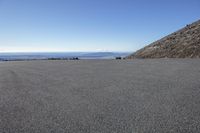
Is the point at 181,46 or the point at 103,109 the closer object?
the point at 103,109

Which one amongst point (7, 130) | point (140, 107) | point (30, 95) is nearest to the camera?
point (7, 130)

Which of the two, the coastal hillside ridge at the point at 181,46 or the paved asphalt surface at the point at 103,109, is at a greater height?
the coastal hillside ridge at the point at 181,46

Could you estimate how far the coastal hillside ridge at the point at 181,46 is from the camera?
1962 cm

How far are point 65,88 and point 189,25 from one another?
953 inches

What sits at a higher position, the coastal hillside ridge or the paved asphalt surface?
the coastal hillside ridge

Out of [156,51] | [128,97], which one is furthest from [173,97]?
[156,51]

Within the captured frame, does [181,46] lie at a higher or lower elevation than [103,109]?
higher

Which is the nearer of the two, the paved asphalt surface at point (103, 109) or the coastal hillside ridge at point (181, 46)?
the paved asphalt surface at point (103, 109)

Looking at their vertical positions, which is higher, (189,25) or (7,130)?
(189,25)

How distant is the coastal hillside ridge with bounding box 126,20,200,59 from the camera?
19625mm

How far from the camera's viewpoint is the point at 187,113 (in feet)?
13.7

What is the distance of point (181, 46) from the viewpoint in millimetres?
21906

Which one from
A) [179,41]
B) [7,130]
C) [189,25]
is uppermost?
[189,25]

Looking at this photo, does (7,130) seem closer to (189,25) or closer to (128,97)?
(128,97)
